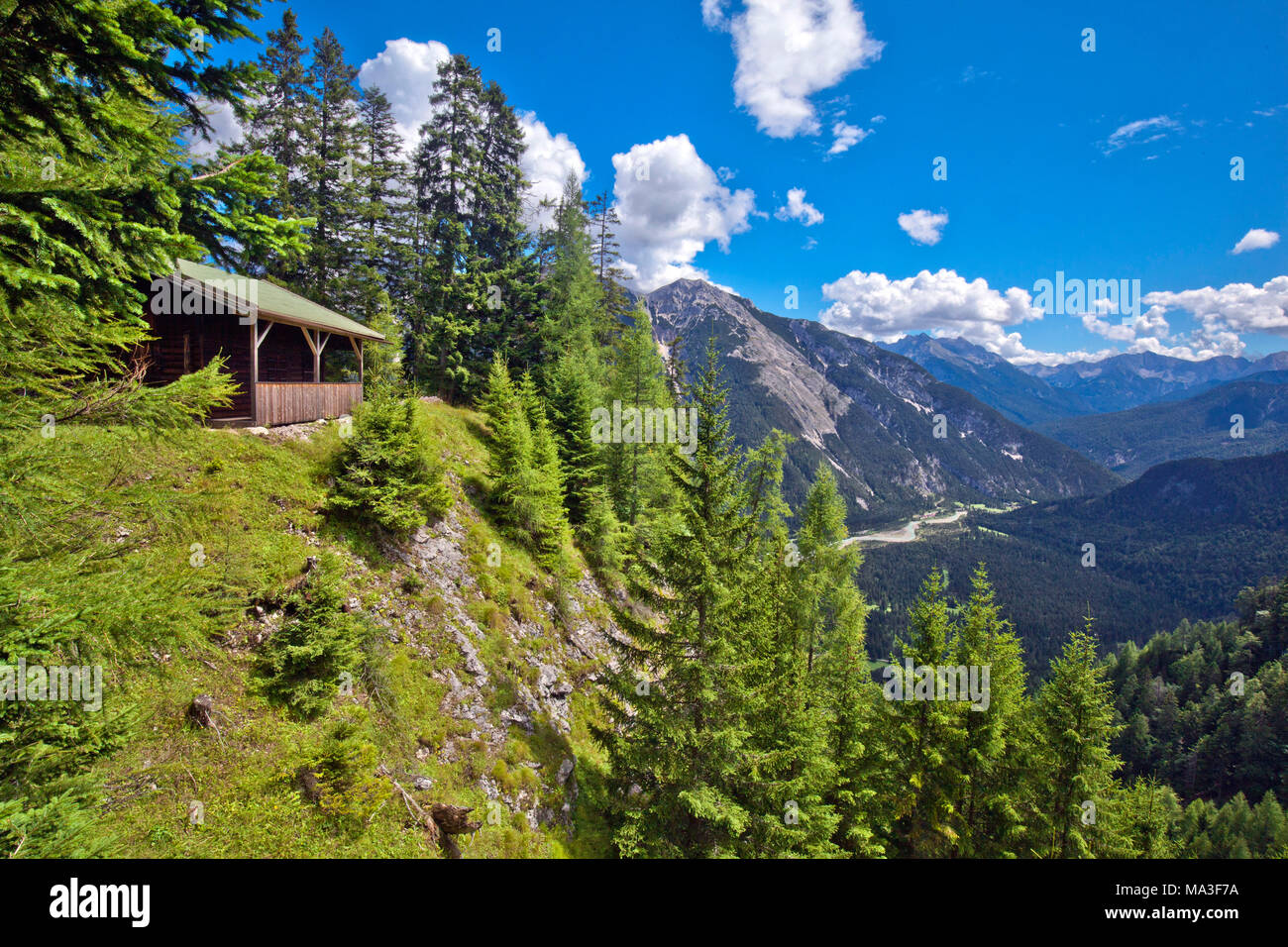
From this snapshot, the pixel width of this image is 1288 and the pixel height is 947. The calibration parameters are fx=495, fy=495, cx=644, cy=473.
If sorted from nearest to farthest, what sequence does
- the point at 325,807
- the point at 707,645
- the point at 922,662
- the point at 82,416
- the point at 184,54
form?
the point at 184,54, the point at 82,416, the point at 325,807, the point at 707,645, the point at 922,662

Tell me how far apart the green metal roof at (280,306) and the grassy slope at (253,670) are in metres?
4.37

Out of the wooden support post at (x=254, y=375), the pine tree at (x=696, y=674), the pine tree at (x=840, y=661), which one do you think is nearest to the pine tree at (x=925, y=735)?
the pine tree at (x=840, y=661)

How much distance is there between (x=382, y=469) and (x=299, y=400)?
229 inches

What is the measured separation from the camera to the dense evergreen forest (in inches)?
166

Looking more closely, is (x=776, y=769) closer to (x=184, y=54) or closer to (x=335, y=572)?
(x=335, y=572)

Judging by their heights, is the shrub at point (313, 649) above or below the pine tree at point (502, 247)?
below

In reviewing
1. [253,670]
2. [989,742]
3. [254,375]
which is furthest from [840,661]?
[254,375]

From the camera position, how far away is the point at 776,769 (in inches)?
575

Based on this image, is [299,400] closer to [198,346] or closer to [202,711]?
[198,346]

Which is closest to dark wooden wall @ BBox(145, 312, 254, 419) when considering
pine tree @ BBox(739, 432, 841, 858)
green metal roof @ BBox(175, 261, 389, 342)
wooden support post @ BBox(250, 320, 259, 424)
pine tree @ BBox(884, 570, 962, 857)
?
wooden support post @ BBox(250, 320, 259, 424)

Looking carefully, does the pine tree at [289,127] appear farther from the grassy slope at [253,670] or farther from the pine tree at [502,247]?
the grassy slope at [253,670]

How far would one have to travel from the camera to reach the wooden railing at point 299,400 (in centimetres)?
1698
